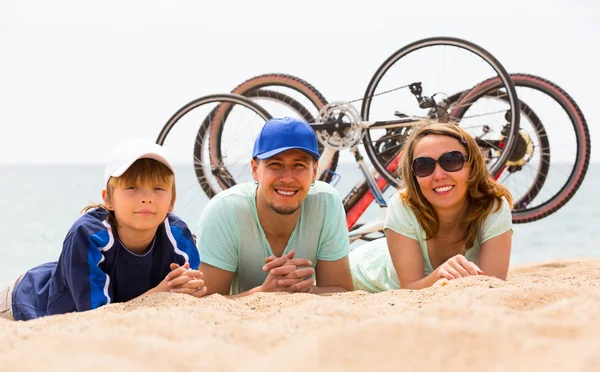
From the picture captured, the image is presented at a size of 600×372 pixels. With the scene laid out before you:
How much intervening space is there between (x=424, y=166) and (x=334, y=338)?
168cm

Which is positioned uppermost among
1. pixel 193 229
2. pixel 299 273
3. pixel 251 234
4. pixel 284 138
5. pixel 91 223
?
pixel 284 138

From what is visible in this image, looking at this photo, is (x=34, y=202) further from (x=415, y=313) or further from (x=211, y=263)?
(x=415, y=313)

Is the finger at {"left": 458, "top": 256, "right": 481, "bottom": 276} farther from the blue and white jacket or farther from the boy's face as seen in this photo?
the boy's face

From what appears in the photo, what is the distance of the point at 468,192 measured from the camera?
3.10 m

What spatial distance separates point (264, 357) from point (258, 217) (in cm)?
155

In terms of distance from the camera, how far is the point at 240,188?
307 cm

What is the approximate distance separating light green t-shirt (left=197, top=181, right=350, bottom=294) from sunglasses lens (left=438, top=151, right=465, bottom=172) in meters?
0.51

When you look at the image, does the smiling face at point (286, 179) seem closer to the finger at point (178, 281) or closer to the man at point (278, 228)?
the man at point (278, 228)


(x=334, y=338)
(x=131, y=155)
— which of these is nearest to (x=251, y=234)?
(x=131, y=155)

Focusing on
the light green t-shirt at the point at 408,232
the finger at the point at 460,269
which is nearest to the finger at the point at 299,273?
the light green t-shirt at the point at 408,232

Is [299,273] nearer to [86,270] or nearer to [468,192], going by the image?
[86,270]

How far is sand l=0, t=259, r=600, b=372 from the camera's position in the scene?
1.31 metres

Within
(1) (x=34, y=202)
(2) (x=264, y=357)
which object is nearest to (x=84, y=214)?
(2) (x=264, y=357)

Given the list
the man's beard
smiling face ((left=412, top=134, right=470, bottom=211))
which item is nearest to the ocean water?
smiling face ((left=412, top=134, right=470, bottom=211))
